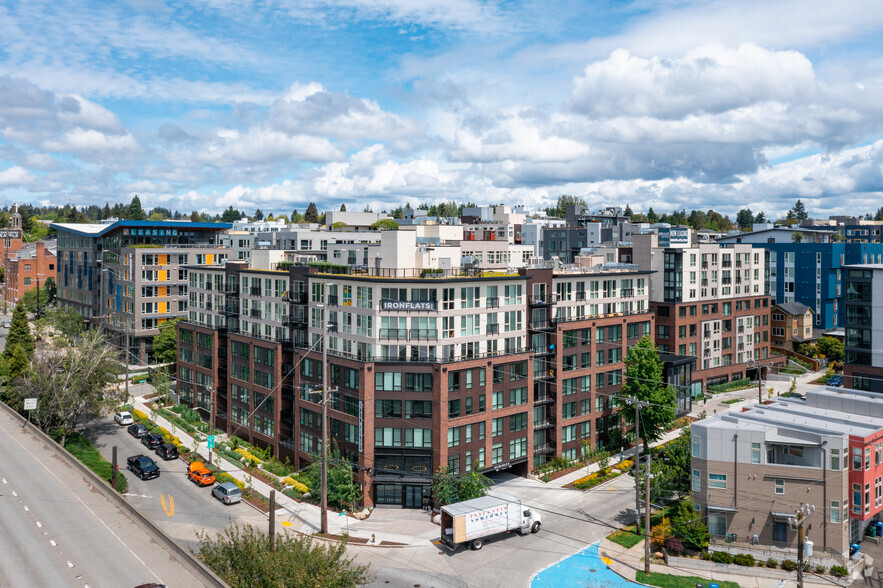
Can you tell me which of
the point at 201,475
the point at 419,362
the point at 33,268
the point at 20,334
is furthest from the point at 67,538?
the point at 33,268

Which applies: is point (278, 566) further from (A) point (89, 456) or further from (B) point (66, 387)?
(B) point (66, 387)

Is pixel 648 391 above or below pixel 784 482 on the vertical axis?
above

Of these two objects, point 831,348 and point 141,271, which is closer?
point 831,348

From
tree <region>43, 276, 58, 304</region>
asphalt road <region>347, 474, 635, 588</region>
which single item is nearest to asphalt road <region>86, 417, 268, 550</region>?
asphalt road <region>347, 474, 635, 588</region>

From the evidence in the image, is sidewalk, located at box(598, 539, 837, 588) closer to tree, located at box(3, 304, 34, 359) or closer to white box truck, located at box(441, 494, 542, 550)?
white box truck, located at box(441, 494, 542, 550)

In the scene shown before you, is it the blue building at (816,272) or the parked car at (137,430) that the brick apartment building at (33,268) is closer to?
the parked car at (137,430)

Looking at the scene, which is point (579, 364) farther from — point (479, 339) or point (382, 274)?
point (382, 274)

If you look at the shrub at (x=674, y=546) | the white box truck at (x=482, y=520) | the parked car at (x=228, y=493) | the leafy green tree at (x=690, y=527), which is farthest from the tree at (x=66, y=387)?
the leafy green tree at (x=690, y=527)
